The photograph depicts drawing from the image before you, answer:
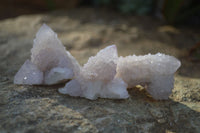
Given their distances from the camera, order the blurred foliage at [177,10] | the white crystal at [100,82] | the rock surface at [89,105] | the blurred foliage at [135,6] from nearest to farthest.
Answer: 1. the rock surface at [89,105]
2. the white crystal at [100,82]
3. the blurred foliage at [177,10]
4. the blurred foliage at [135,6]

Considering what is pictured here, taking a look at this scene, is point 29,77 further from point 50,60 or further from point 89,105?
point 89,105

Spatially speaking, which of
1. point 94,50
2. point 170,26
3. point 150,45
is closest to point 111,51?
point 94,50

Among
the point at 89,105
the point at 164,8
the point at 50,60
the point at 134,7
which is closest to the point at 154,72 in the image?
the point at 89,105

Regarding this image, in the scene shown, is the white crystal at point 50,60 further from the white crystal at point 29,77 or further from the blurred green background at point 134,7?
the blurred green background at point 134,7

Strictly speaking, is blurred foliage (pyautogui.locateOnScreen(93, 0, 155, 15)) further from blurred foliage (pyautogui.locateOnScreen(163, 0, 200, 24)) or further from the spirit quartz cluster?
the spirit quartz cluster

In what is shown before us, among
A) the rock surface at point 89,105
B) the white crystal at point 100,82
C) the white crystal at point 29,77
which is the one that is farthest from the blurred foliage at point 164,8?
the white crystal at point 29,77

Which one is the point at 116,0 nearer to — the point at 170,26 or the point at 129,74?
the point at 170,26
